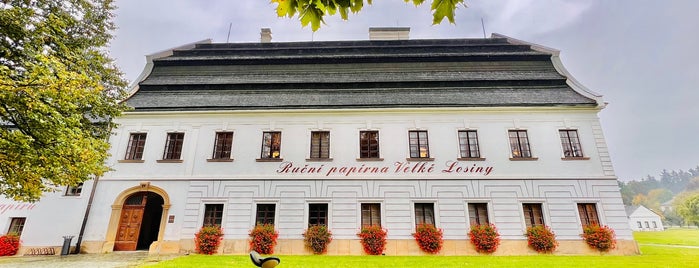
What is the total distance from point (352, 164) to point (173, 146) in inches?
403

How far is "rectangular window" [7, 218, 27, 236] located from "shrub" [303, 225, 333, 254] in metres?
14.8

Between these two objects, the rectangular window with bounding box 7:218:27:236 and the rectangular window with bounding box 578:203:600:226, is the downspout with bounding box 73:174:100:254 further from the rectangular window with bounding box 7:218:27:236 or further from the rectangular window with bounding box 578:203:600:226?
the rectangular window with bounding box 578:203:600:226

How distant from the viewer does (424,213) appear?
15508 mm

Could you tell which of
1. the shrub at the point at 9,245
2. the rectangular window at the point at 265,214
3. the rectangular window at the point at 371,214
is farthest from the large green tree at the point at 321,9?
the shrub at the point at 9,245

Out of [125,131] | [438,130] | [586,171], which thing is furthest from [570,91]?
[125,131]

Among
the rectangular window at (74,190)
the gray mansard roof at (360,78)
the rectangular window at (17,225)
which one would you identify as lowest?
the rectangular window at (17,225)

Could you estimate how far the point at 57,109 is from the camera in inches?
410

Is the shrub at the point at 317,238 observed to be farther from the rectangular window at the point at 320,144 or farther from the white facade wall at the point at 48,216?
the white facade wall at the point at 48,216

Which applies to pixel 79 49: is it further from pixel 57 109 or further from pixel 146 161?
pixel 146 161

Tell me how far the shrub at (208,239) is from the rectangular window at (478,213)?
1271cm

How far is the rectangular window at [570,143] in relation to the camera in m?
16.0

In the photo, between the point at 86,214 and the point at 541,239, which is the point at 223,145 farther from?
the point at 541,239

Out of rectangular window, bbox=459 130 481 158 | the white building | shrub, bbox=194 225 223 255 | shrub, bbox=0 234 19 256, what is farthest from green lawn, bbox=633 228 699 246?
shrub, bbox=0 234 19 256

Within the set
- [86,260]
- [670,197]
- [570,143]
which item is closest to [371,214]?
[570,143]
